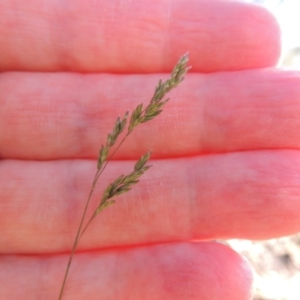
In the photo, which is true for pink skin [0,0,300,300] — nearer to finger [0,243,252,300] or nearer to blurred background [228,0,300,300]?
finger [0,243,252,300]

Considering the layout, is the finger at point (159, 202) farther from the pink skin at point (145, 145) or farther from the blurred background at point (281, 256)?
the blurred background at point (281, 256)

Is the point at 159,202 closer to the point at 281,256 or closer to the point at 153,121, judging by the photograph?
the point at 153,121

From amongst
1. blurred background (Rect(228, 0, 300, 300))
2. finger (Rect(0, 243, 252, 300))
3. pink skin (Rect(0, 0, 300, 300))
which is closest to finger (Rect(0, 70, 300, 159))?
pink skin (Rect(0, 0, 300, 300))

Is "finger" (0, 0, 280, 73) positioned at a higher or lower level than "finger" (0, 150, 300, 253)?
higher

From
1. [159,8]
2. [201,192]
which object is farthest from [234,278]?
[159,8]

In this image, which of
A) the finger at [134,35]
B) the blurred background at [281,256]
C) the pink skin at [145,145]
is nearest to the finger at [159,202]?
the pink skin at [145,145]

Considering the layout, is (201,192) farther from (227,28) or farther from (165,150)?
(227,28)

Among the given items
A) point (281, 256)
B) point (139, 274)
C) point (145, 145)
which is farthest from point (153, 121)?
point (281, 256)
